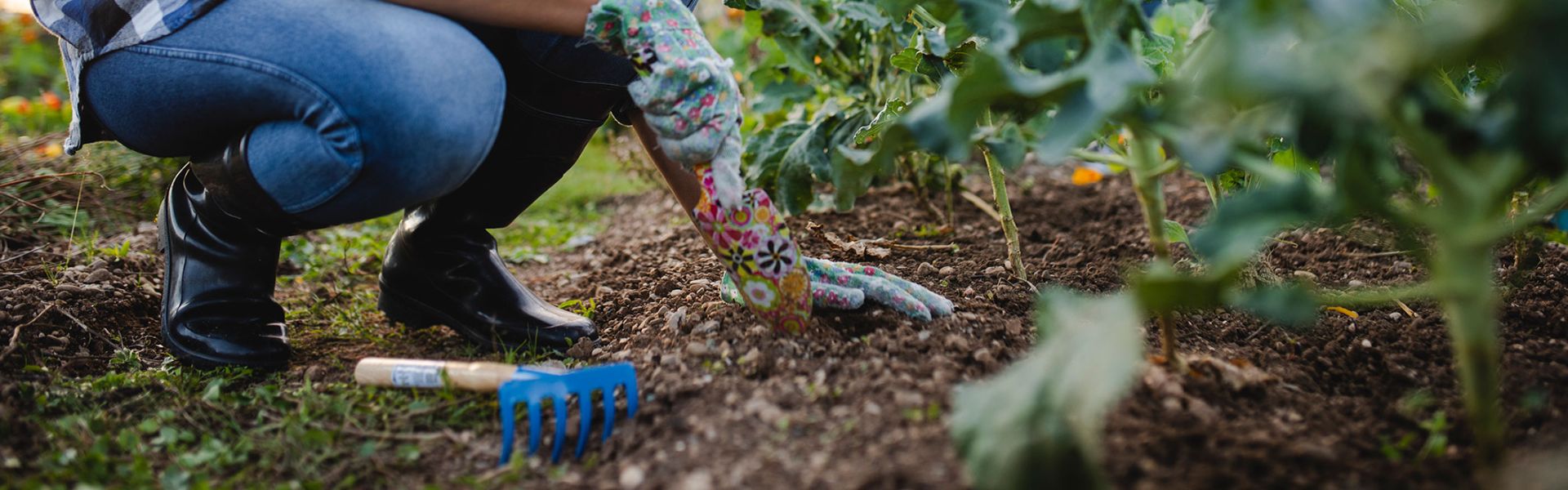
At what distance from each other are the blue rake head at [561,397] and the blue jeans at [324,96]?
399 mm

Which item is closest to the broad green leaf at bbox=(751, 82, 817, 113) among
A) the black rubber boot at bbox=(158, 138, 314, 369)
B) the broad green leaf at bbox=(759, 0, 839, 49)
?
the broad green leaf at bbox=(759, 0, 839, 49)

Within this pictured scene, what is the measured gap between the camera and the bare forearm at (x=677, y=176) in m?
1.67

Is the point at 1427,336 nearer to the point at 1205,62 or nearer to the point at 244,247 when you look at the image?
the point at 1205,62

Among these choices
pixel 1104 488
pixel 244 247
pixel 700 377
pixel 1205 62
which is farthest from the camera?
pixel 244 247

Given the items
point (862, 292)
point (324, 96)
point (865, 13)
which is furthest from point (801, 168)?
point (324, 96)

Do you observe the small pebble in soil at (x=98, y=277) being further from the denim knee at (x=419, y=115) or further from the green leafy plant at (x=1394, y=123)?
the green leafy plant at (x=1394, y=123)

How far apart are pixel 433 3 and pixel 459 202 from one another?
54 cm

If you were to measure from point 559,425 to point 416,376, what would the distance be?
1.11 feet

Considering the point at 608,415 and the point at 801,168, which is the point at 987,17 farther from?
the point at 801,168

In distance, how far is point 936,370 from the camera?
1.45m

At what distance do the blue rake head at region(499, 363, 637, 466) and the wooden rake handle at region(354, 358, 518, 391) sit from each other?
51 mm

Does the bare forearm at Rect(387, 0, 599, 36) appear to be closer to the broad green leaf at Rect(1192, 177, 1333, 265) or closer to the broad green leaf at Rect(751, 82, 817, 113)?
the broad green leaf at Rect(1192, 177, 1333, 265)

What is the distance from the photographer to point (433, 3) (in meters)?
1.57

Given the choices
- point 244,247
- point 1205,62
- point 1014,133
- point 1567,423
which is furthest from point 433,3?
point 1567,423
